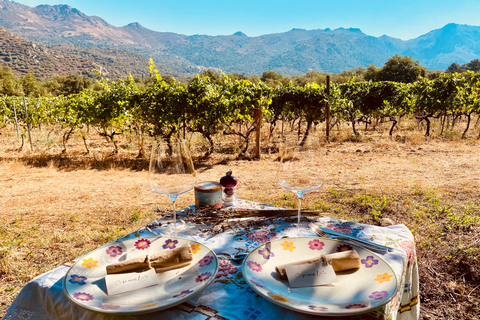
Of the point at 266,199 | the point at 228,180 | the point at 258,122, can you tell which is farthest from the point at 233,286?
the point at 258,122

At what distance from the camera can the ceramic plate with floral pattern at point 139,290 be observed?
2.74ft

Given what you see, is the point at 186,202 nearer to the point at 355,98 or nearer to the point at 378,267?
the point at 378,267

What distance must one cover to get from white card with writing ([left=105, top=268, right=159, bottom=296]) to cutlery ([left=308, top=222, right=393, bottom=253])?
30.7 inches

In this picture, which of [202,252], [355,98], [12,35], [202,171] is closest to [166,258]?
[202,252]

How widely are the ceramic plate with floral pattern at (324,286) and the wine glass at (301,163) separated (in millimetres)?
222

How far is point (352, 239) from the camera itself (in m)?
1.27

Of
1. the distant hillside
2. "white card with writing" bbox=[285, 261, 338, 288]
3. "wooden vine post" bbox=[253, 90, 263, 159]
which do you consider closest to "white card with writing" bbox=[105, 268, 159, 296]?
"white card with writing" bbox=[285, 261, 338, 288]

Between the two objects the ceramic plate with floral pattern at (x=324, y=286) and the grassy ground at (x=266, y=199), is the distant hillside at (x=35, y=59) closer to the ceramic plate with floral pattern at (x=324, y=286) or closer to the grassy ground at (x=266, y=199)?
the grassy ground at (x=266, y=199)

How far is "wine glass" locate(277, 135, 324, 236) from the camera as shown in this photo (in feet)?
3.93

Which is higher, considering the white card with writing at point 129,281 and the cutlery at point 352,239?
the white card with writing at point 129,281

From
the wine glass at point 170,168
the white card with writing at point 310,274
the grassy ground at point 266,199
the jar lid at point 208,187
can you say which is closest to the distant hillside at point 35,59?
the grassy ground at point 266,199

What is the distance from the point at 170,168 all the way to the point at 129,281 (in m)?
0.45

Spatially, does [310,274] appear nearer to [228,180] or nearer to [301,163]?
[301,163]

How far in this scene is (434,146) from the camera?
958 cm
